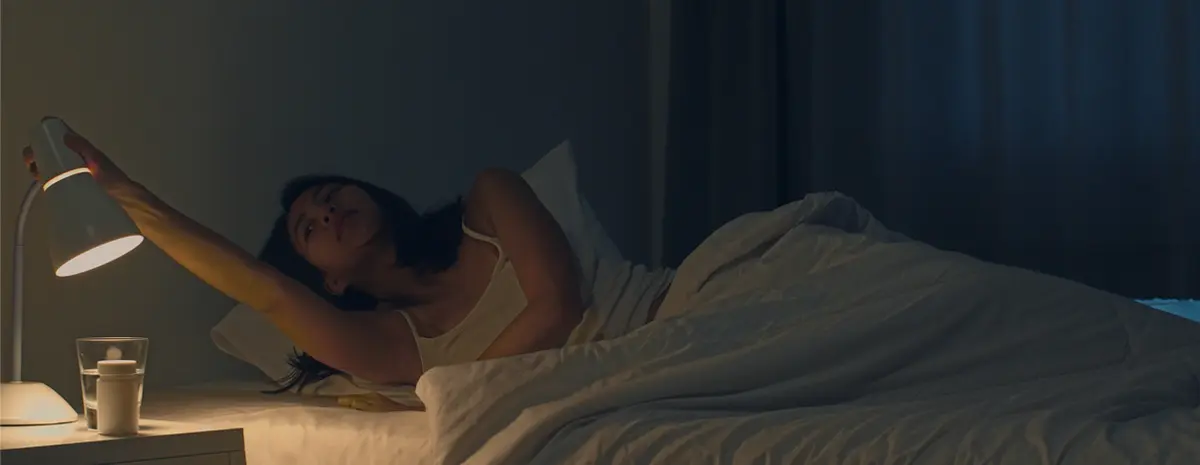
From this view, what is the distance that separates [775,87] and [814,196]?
3.35ft

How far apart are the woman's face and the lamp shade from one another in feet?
1.58

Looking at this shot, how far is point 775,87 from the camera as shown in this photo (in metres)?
2.65

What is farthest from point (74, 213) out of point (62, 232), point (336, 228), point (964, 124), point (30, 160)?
point (964, 124)

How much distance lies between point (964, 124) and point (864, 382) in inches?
52.4

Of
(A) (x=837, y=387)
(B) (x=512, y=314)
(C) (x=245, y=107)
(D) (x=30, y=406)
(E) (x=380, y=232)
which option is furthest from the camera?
(C) (x=245, y=107)

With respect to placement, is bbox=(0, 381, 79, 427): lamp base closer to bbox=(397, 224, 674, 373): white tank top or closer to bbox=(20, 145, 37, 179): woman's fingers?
bbox=(20, 145, 37, 179): woman's fingers

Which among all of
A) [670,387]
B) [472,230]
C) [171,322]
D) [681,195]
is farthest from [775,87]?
[670,387]

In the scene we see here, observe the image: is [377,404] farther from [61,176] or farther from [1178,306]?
[1178,306]

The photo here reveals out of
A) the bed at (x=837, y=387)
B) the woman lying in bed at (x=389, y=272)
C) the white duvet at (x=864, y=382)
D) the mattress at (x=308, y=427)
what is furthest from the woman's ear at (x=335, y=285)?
the white duvet at (x=864, y=382)

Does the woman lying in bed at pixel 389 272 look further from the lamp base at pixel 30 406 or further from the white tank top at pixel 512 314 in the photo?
the lamp base at pixel 30 406

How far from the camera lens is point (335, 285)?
1.91m

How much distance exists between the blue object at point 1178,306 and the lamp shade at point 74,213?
1760 mm

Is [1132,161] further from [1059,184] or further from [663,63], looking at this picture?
[663,63]

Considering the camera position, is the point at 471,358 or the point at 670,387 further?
the point at 471,358
